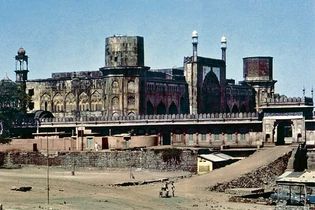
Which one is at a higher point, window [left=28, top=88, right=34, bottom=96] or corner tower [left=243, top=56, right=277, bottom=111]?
corner tower [left=243, top=56, right=277, bottom=111]

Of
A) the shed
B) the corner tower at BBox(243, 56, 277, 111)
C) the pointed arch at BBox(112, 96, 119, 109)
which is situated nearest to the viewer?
the shed

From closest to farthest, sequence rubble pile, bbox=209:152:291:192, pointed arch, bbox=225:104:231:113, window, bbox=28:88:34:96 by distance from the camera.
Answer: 1. rubble pile, bbox=209:152:291:192
2. window, bbox=28:88:34:96
3. pointed arch, bbox=225:104:231:113

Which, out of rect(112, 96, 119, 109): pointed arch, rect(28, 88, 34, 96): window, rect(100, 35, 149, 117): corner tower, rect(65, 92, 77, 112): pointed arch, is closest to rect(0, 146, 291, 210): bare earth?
rect(100, 35, 149, 117): corner tower

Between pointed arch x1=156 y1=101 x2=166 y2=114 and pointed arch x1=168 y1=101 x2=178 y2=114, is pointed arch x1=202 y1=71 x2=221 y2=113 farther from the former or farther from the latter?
pointed arch x1=156 y1=101 x2=166 y2=114

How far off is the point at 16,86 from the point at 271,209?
55.9 metres

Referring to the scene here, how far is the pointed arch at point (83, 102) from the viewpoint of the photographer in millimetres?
99062

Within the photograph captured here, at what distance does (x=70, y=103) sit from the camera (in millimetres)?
101625

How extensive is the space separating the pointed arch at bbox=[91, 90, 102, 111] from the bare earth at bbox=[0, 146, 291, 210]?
27060 mm

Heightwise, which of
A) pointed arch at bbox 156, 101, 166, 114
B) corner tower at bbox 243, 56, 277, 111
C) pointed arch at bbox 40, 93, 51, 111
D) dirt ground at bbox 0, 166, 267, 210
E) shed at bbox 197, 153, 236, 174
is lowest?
dirt ground at bbox 0, 166, 267, 210

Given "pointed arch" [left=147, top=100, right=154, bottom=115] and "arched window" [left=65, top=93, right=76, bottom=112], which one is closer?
"pointed arch" [left=147, top=100, right=154, bottom=115]

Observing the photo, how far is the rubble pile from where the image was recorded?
184ft

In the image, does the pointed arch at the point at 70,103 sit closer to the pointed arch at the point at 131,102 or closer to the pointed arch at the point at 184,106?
the pointed arch at the point at 131,102

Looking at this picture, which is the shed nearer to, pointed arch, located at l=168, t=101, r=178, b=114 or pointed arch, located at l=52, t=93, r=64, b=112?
pointed arch, located at l=168, t=101, r=178, b=114

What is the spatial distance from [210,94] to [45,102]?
75.3 feet
